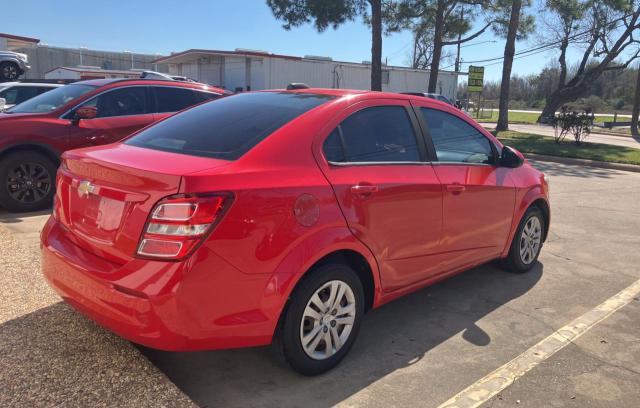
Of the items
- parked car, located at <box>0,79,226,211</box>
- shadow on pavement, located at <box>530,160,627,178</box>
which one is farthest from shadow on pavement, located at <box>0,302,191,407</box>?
shadow on pavement, located at <box>530,160,627,178</box>

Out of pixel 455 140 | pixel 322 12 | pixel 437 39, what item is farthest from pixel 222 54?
pixel 455 140

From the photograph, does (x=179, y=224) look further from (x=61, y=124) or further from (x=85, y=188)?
(x=61, y=124)

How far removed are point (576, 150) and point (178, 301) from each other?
16520mm

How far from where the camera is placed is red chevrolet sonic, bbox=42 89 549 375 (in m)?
2.49

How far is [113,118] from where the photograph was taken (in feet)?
23.4

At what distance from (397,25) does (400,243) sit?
2617cm

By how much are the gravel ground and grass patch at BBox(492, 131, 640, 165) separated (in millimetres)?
14508

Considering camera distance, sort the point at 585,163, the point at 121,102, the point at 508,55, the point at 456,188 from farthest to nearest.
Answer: the point at 508,55, the point at 585,163, the point at 121,102, the point at 456,188

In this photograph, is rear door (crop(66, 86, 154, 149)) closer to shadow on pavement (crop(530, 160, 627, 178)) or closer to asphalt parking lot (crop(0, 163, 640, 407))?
asphalt parking lot (crop(0, 163, 640, 407))

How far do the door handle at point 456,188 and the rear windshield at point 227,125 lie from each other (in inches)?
43.7

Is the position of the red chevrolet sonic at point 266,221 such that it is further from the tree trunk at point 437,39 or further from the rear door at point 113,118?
the tree trunk at point 437,39

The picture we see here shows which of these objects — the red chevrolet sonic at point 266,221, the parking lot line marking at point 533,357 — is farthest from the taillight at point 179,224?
the parking lot line marking at point 533,357

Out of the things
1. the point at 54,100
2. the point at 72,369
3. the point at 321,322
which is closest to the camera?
the point at 72,369

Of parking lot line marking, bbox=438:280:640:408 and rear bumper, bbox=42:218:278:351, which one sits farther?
parking lot line marking, bbox=438:280:640:408
